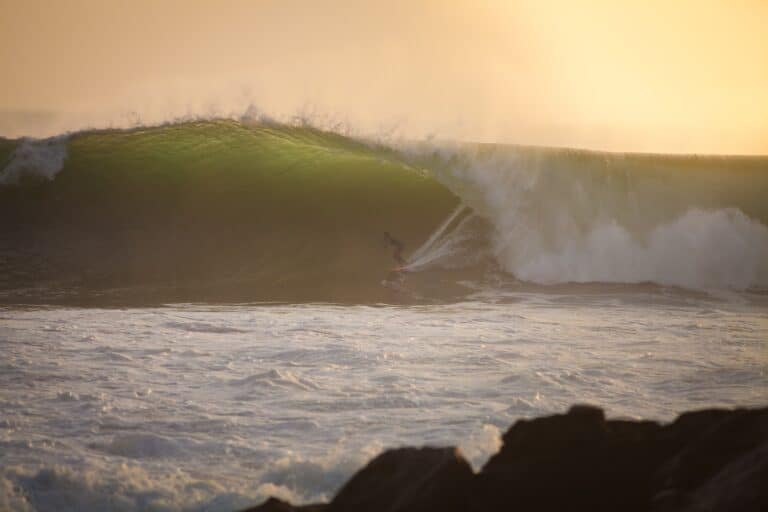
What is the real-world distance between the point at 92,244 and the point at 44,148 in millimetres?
4189

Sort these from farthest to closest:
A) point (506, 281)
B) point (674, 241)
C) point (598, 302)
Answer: point (674, 241)
point (506, 281)
point (598, 302)

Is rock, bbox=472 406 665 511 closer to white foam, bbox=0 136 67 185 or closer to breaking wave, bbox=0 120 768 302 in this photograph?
breaking wave, bbox=0 120 768 302

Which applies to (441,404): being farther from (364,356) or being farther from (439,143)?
(439,143)

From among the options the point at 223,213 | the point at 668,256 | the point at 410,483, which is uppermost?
the point at 223,213

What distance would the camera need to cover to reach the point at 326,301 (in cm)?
1123

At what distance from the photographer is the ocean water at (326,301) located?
194 inches

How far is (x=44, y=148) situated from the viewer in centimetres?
1730

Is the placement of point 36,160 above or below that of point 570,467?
above

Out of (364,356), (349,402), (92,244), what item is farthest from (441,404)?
(92,244)

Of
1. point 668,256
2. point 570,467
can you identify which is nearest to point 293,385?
point 570,467

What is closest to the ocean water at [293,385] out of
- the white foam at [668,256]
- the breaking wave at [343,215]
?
the breaking wave at [343,215]

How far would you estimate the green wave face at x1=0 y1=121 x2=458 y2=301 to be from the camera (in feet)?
42.8

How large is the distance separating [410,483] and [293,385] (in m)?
2.96

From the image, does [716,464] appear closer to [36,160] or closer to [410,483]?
[410,483]
